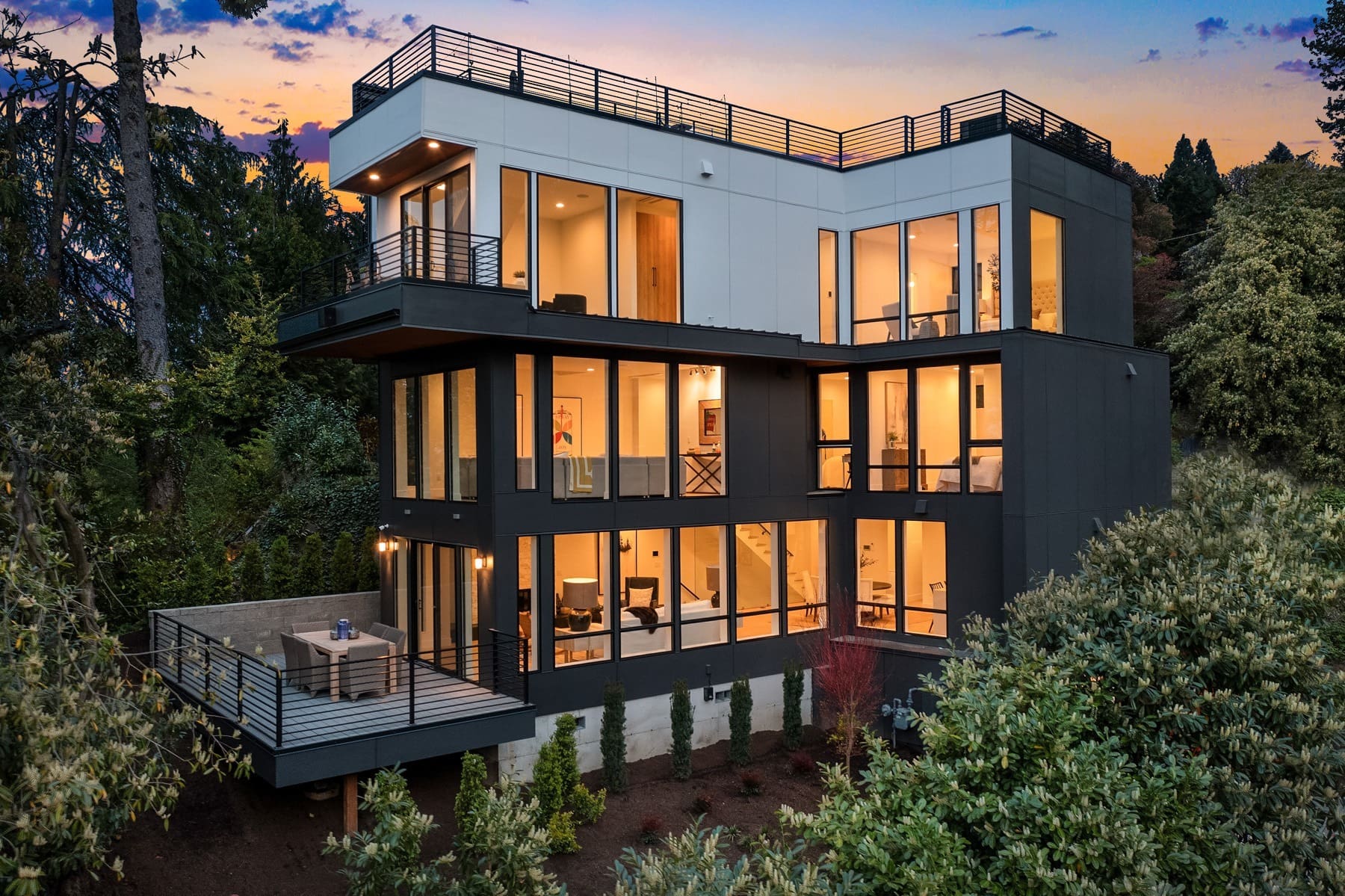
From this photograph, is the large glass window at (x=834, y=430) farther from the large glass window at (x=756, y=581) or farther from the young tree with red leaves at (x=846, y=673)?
the young tree with red leaves at (x=846, y=673)

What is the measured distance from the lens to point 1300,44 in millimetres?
29625

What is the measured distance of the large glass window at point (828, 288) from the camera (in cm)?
1689

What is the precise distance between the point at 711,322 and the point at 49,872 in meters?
11.1

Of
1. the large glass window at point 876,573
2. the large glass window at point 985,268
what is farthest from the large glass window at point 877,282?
the large glass window at point 876,573

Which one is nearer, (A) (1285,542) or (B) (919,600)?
(A) (1285,542)

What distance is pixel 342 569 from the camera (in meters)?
17.3

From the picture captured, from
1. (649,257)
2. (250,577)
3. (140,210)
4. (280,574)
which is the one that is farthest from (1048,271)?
(140,210)

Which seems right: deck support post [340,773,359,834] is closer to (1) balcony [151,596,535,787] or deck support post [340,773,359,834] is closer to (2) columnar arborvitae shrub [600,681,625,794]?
(1) balcony [151,596,535,787]

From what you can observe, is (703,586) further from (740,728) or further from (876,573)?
(876,573)

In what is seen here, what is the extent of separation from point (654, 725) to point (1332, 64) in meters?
30.3

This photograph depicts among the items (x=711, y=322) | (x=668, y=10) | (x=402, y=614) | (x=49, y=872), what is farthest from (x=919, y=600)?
(x=668, y=10)

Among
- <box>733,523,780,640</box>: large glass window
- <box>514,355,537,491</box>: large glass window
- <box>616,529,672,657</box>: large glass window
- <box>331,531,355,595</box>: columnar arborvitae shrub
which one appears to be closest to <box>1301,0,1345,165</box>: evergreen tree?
<box>733,523,780,640</box>: large glass window

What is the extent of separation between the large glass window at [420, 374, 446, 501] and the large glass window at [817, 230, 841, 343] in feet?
22.4

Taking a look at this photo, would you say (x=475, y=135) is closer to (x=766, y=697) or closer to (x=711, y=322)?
(x=711, y=322)
